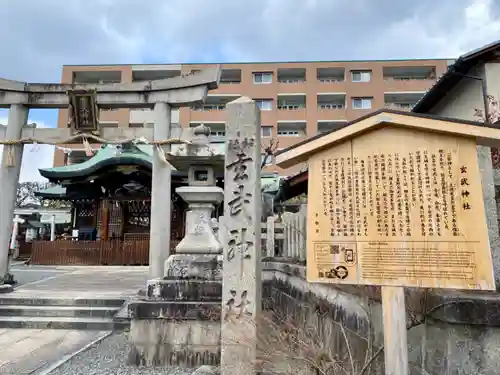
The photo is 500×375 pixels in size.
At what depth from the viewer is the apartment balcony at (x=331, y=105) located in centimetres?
3681

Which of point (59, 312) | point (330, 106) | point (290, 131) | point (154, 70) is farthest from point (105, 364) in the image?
point (154, 70)

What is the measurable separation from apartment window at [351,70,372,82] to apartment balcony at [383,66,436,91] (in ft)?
5.73

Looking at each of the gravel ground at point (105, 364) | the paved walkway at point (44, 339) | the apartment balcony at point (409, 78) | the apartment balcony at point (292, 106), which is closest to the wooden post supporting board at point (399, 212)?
the gravel ground at point (105, 364)

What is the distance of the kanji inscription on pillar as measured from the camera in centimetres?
257

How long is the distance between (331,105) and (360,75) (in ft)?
13.3

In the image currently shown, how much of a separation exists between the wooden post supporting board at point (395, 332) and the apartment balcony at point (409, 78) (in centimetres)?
3736

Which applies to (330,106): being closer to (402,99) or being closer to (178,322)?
(402,99)

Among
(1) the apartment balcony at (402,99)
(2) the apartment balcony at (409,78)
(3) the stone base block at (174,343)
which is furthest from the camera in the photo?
(1) the apartment balcony at (402,99)

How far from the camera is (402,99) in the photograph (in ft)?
124

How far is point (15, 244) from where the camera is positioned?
2456 cm

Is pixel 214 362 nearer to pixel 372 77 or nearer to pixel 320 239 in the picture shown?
pixel 320 239

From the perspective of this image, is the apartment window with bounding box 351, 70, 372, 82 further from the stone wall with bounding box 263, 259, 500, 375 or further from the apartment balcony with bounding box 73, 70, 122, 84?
the stone wall with bounding box 263, 259, 500, 375

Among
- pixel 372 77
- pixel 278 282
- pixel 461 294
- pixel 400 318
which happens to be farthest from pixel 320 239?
pixel 372 77

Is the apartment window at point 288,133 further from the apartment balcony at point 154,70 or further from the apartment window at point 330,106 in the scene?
the apartment balcony at point 154,70
